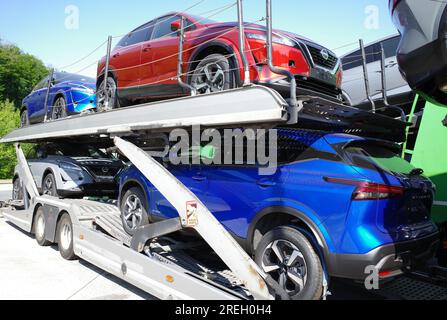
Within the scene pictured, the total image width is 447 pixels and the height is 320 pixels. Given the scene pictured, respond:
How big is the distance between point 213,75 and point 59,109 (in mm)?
4749

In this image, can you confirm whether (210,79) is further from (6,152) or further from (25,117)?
(6,152)

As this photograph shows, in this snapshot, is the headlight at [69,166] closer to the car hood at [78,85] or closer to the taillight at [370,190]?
the car hood at [78,85]

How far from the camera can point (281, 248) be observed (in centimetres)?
350

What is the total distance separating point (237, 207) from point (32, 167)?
5898 millimetres

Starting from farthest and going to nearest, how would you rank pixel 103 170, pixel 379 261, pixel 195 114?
pixel 103 170 → pixel 195 114 → pixel 379 261

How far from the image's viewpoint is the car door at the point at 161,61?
4887mm

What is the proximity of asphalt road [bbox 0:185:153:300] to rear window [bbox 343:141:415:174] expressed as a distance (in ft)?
8.74

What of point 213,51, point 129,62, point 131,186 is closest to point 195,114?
point 213,51

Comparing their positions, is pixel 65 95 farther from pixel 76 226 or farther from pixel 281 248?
pixel 281 248

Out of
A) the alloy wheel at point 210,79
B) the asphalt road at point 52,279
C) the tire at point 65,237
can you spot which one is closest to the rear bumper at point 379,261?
the alloy wheel at point 210,79

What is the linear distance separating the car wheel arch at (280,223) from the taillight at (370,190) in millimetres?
416

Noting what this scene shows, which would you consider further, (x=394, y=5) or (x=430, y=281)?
(x=430, y=281)

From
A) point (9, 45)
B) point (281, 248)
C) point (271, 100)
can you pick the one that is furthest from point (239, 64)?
point (9, 45)

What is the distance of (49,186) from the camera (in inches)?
292
